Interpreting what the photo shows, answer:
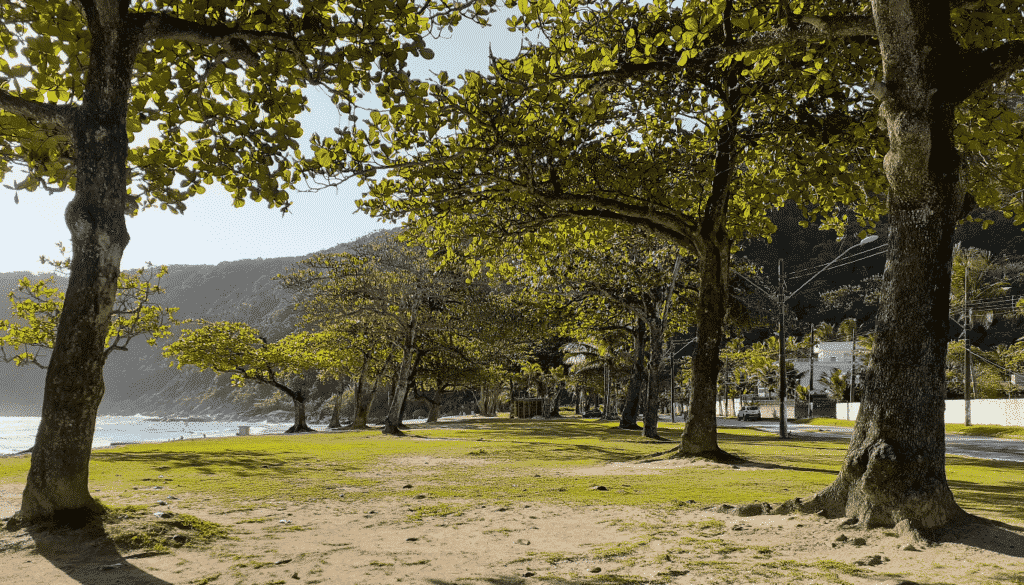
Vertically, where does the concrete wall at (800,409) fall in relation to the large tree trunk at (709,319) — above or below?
below

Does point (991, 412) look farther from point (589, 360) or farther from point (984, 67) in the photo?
point (984, 67)

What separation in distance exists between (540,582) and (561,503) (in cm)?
358

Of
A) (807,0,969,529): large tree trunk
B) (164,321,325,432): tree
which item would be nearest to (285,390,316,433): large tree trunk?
(164,321,325,432): tree

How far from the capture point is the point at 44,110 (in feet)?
18.9

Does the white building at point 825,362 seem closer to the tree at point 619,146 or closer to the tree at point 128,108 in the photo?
the tree at point 619,146

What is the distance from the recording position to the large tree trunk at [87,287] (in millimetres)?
5391

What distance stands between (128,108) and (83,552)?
5.12m

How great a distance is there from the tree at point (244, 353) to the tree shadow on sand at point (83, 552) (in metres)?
27.9

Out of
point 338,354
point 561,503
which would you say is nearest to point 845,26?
point 561,503

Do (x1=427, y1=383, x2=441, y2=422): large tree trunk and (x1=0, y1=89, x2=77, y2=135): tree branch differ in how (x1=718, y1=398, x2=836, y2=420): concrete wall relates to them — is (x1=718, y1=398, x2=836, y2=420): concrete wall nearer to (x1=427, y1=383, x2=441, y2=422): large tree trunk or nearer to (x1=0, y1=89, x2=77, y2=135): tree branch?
(x1=427, y1=383, x2=441, y2=422): large tree trunk

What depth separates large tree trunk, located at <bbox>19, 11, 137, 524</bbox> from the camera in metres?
5.39

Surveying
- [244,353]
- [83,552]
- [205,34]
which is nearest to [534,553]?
[83,552]

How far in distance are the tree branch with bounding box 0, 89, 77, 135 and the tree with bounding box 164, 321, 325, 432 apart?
89.5 feet

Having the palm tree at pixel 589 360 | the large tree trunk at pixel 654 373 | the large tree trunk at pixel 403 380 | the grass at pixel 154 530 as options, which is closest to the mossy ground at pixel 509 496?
the grass at pixel 154 530
